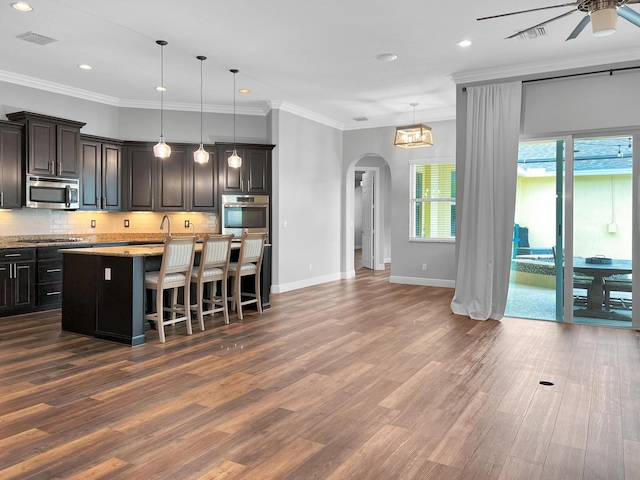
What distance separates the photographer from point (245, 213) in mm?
7965

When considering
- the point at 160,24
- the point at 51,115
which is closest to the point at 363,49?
the point at 160,24

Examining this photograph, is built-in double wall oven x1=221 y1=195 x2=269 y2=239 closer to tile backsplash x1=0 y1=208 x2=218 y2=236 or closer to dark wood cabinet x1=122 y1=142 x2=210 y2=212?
dark wood cabinet x1=122 y1=142 x2=210 y2=212

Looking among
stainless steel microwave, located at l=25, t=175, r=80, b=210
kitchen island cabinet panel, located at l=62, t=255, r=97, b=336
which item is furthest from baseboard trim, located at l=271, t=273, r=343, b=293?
kitchen island cabinet panel, located at l=62, t=255, r=97, b=336

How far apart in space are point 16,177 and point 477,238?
5.90 m

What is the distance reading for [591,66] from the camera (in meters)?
5.66

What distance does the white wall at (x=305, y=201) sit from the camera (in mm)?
8031

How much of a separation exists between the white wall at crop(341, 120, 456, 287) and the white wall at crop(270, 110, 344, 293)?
15.8 inches

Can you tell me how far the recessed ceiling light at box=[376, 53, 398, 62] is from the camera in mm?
5703

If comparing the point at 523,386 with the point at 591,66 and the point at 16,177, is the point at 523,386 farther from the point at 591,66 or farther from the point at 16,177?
the point at 16,177

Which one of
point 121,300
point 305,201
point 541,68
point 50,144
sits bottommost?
point 121,300

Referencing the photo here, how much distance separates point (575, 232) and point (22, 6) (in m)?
6.25

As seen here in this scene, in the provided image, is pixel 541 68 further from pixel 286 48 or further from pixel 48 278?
pixel 48 278

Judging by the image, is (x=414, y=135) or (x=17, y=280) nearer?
(x=17, y=280)

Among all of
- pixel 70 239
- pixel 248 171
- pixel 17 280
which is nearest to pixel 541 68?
pixel 248 171
